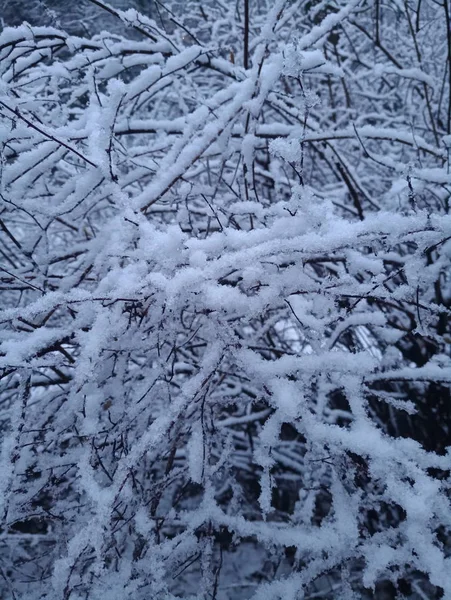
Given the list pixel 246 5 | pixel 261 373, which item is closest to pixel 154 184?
pixel 261 373

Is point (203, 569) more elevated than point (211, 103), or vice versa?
point (211, 103)

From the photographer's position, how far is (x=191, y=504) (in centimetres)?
363

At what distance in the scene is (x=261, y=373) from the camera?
1.12 metres

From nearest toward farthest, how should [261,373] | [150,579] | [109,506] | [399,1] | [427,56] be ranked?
[109,506] → [261,373] → [150,579] → [399,1] → [427,56]

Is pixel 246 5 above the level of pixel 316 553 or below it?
above

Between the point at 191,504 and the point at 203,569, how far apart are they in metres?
2.50

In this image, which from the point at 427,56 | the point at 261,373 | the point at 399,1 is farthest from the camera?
the point at 427,56

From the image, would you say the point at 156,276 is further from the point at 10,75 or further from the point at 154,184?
the point at 10,75

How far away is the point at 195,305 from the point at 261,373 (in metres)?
0.28

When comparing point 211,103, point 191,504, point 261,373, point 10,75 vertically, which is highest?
point 10,75

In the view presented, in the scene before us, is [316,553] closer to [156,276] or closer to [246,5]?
[156,276]

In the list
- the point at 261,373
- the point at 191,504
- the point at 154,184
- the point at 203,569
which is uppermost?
the point at 154,184

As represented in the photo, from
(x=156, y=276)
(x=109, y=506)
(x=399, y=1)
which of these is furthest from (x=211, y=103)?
(x=399, y=1)

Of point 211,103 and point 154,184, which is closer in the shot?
point 154,184
